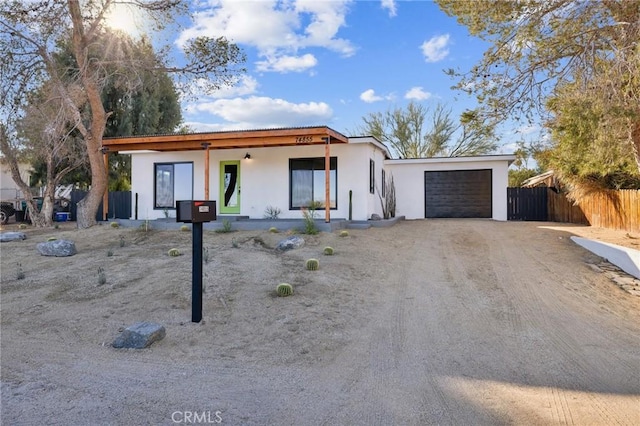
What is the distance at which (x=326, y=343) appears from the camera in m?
4.30

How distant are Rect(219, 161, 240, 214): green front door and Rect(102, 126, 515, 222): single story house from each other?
0.11 ft

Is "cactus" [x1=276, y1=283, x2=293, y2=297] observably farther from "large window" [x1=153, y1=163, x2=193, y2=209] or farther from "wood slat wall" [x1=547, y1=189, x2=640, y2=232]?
"wood slat wall" [x1=547, y1=189, x2=640, y2=232]

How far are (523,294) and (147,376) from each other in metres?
5.05

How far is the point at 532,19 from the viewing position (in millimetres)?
7398

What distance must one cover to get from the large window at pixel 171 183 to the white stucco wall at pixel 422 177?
24.0 ft

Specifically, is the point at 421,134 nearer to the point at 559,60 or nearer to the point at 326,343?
the point at 559,60

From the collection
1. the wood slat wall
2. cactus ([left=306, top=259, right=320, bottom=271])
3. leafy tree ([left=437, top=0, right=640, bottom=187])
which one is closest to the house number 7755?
leafy tree ([left=437, top=0, right=640, bottom=187])

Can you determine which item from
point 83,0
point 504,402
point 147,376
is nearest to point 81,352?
point 147,376

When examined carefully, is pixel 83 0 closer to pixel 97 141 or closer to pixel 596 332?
pixel 97 141

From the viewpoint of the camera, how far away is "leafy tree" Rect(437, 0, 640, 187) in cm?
697

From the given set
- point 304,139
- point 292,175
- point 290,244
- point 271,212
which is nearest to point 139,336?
point 290,244

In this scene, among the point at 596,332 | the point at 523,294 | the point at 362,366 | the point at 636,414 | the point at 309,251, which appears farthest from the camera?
the point at 309,251

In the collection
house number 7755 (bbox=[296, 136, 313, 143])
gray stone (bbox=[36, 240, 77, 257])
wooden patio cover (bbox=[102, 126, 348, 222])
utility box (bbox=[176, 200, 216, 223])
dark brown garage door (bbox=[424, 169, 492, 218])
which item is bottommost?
gray stone (bbox=[36, 240, 77, 257])

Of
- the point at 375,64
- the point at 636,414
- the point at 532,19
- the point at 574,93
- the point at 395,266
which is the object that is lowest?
the point at 636,414
